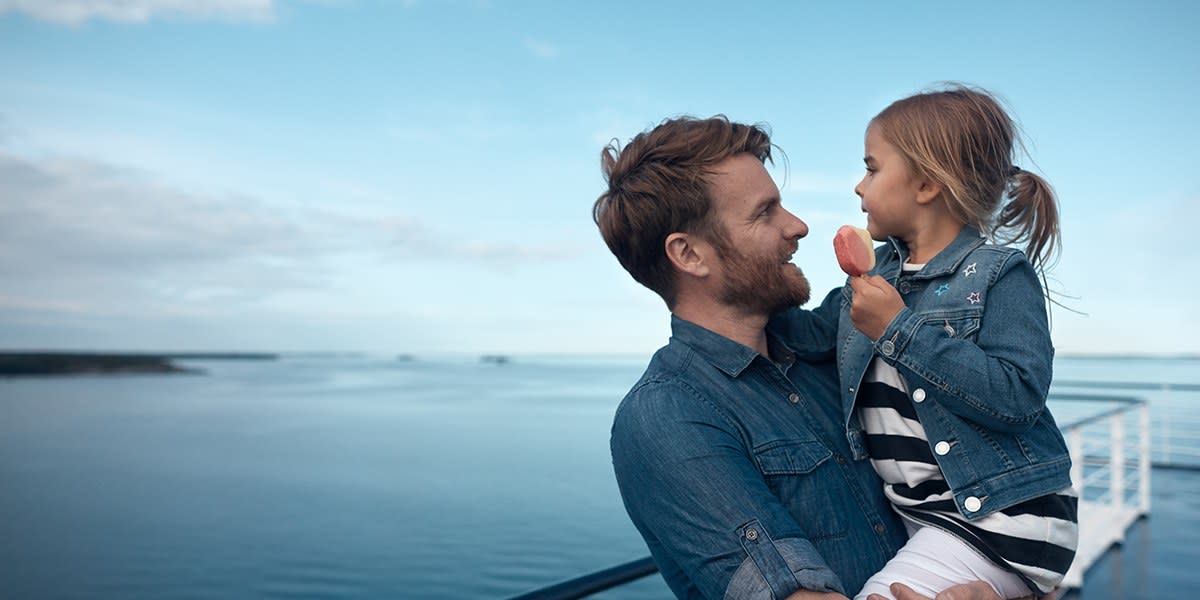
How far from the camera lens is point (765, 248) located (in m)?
1.54

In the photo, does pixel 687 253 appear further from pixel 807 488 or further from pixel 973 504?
pixel 973 504

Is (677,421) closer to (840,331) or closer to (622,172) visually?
(840,331)

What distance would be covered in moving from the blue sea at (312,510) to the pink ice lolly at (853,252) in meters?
8.46

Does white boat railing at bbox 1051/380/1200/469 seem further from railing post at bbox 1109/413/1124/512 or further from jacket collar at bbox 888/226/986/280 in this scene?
jacket collar at bbox 888/226/986/280

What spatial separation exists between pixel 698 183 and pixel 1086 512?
7.45m

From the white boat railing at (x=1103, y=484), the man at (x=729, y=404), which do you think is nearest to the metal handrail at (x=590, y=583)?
the man at (x=729, y=404)

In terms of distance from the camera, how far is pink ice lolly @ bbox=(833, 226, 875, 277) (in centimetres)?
139

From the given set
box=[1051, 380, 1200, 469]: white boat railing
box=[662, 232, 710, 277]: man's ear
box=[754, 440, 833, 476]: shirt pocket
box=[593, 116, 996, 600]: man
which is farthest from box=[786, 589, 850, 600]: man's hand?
box=[1051, 380, 1200, 469]: white boat railing

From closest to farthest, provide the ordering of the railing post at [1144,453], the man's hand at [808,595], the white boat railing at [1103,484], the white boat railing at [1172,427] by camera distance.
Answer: the man's hand at [808,595] < the white boat railing at [1103,484] < the railing post at [1144,453] < the white boat railing at [1172,427]

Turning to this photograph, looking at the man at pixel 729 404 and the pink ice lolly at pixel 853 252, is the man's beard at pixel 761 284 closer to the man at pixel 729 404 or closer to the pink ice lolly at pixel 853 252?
the man at pixel 729 404

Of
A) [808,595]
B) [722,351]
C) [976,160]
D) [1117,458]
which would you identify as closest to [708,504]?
[808,595]

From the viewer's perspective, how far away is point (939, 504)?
1374mm

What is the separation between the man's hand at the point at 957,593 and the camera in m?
1.21

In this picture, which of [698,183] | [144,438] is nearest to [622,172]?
[698,183]
